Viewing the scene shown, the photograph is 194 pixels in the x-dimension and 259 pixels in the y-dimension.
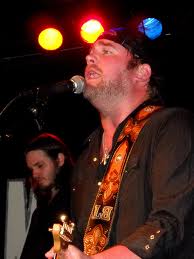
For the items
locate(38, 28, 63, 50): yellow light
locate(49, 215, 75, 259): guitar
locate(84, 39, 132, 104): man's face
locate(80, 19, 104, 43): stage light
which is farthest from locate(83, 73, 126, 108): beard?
locate(38, 28, 63, 50): yellow light

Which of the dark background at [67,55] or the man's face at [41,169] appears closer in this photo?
the man's face at [41,169]

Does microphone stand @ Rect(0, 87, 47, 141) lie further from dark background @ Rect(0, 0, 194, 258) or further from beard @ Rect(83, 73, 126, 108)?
dark background @ Rect(0, 0, 194, 258)

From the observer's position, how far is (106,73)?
3025mm

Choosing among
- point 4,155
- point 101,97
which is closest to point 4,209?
point 4,155

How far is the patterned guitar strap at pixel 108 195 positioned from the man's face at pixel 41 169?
1.87 metres

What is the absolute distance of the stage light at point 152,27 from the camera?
502cm

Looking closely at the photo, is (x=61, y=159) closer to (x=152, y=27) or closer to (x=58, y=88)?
(x=152, y=27)

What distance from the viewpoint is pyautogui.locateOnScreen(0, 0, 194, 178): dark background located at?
5.04 metres

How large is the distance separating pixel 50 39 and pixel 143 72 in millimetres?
2482

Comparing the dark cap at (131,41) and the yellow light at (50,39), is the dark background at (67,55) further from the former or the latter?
the dark cap at (131,41)

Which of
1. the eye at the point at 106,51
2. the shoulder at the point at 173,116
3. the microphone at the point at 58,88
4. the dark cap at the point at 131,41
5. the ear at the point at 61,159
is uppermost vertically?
the dark cap at the point at 131,41

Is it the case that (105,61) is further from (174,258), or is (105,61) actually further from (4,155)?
(4,155)

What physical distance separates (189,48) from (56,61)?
1505mm

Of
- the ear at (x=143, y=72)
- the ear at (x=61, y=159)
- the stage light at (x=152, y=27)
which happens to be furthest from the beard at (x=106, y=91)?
the stage light at (x=152, y=27)
